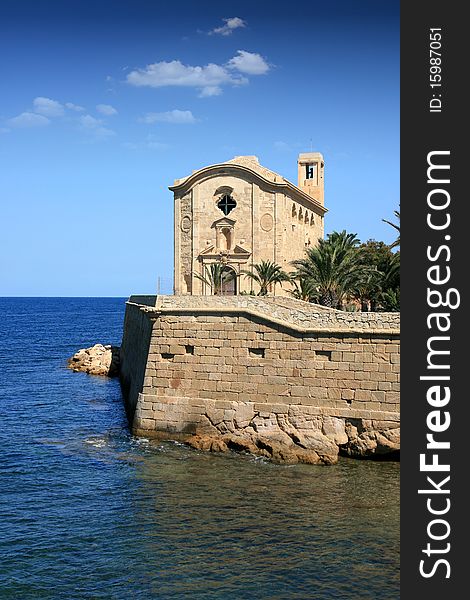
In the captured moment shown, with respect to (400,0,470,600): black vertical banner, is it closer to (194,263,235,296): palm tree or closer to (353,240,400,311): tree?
(353,240,400,311): tree

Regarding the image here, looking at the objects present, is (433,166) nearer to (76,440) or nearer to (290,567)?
(290,567)

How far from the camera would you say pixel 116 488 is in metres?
15.6

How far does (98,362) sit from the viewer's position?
122ft

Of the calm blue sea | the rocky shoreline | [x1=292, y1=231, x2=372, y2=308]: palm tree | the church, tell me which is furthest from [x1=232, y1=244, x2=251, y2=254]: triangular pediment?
the rocky shoreline

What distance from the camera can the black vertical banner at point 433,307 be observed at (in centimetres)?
827

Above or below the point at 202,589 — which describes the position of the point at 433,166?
above

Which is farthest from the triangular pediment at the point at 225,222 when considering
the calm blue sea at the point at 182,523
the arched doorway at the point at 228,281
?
the calm blue sea at the point at 182,523

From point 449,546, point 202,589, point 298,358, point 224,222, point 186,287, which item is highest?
point 224,222

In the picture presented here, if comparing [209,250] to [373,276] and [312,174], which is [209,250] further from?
[312,174]

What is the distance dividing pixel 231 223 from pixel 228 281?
9.42 ft

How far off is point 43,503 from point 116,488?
1.68 metres

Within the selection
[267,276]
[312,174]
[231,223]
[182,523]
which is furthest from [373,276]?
[182,523]

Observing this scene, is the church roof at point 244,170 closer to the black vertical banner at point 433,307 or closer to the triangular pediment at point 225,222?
the triangular pediment at point 225,222

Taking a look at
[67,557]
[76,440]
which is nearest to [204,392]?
[76,440]
